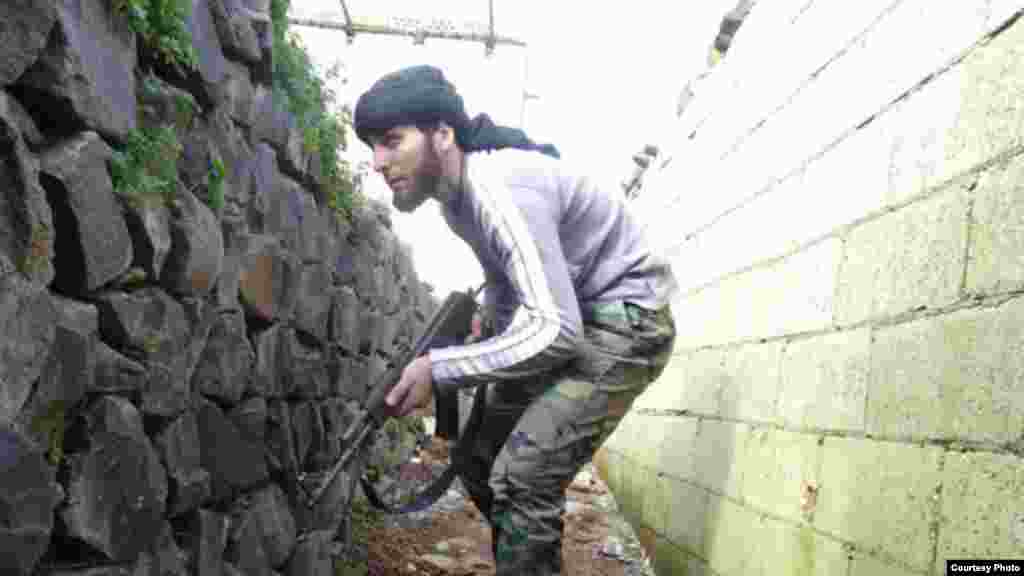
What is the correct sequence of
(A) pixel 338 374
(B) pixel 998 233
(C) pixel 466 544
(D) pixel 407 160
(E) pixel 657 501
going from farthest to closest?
(C) pixel 466 544 → (E) pixel 657 501 → (A) pixel 338 374 → (D) pixel 407 160 → (B) pixel 998 233

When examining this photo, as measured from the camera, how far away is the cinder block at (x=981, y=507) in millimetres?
1391

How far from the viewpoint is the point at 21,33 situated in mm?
1260

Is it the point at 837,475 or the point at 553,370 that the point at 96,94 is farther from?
the point at 837,475

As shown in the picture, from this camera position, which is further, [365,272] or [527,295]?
[365,272]

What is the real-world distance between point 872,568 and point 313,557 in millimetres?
2156

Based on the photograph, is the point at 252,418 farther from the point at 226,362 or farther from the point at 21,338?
the point at 21,338

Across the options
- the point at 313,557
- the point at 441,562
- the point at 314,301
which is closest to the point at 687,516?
the point at 441,562

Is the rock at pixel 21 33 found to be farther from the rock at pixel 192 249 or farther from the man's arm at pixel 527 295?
the man's arm at pixel 527 295

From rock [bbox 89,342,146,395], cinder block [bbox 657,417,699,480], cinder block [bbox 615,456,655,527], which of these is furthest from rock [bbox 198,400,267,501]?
cinder block [bbox 615,456,655,527]

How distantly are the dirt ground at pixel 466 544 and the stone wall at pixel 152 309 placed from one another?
588 millimetres

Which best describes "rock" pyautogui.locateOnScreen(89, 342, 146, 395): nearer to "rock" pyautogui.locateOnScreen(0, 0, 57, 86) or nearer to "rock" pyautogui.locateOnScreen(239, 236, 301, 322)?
"rock" pyautogui.locateOnScreen(0, 0, 57, 86)

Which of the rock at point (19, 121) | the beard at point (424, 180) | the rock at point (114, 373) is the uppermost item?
the beard at point (424, 180)

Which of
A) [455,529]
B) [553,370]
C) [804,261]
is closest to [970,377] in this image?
[804,261]

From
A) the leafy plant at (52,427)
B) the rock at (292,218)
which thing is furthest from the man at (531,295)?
the leafy plant at (52,427)
